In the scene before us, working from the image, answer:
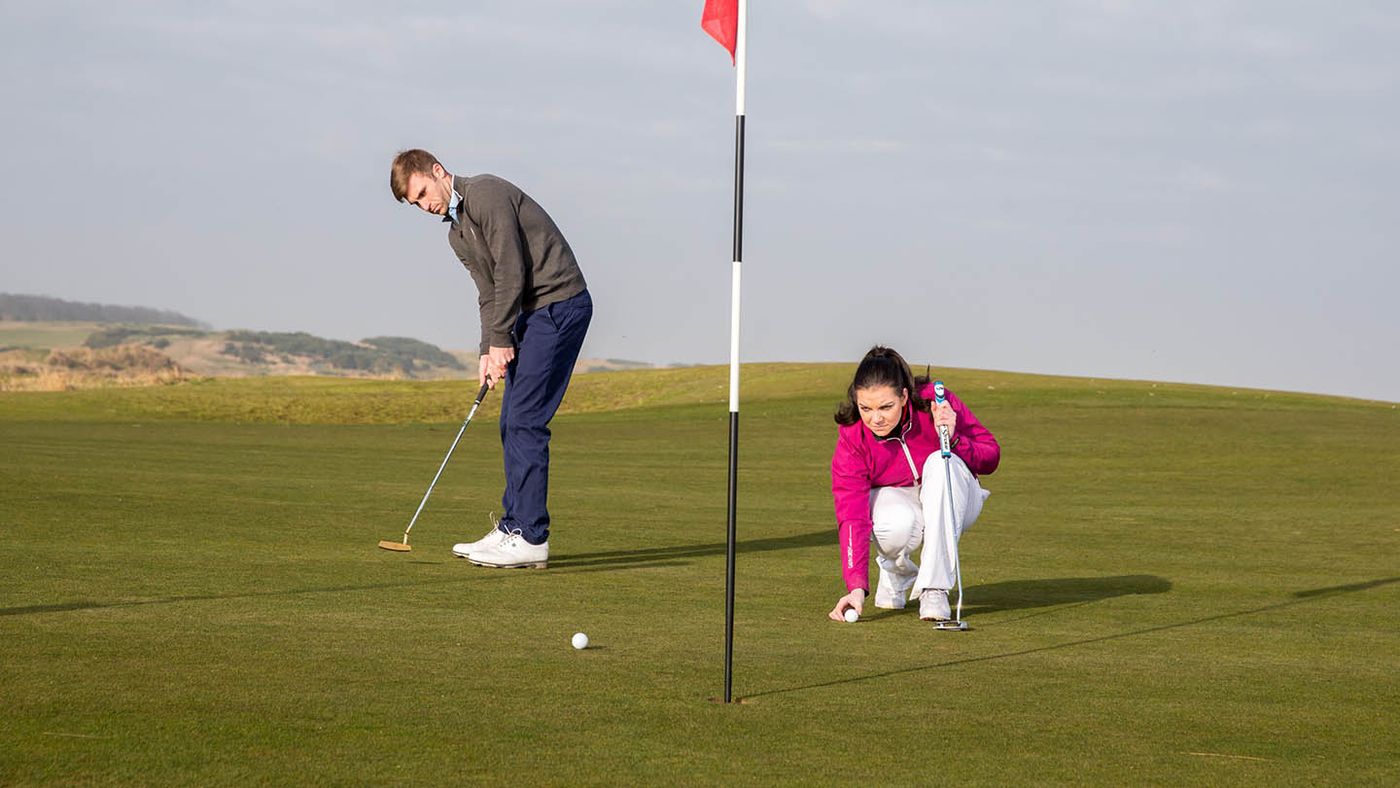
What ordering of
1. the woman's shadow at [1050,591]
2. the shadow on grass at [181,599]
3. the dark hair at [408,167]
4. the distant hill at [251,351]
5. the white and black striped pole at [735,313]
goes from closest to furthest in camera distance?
the white and black striped pole at [735,313], the shadow on grass at [181,599], the woman's shadow at [1050,591], the dark hair at [408,167], the distant hill at [251,351]

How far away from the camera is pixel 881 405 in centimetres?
678

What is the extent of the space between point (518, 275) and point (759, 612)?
2632 millimetres

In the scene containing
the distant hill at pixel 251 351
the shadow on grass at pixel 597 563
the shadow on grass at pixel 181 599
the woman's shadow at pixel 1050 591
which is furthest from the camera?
the distant hill at pixel 251 351

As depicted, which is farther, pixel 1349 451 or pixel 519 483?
pixel 1349 451

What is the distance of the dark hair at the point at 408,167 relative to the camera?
8.53 meters

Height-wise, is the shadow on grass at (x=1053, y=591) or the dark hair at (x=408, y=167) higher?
the dark hair at (x=408, y=167)

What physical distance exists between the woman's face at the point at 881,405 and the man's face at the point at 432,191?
306 cm

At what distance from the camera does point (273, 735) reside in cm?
408

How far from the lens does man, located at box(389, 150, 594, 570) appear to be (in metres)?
8.59

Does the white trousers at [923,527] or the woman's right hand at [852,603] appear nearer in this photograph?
the woman's right hand at [852,603]

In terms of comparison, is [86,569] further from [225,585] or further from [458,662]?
[458,662]

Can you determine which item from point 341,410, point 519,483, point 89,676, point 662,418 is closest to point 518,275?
point 519,483

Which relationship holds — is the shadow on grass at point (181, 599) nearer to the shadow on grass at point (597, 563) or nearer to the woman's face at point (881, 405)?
the shadow on grass at point (597, 563)

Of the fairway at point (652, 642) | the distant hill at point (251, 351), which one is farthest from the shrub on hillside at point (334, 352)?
the fairway at point (652, 642)
